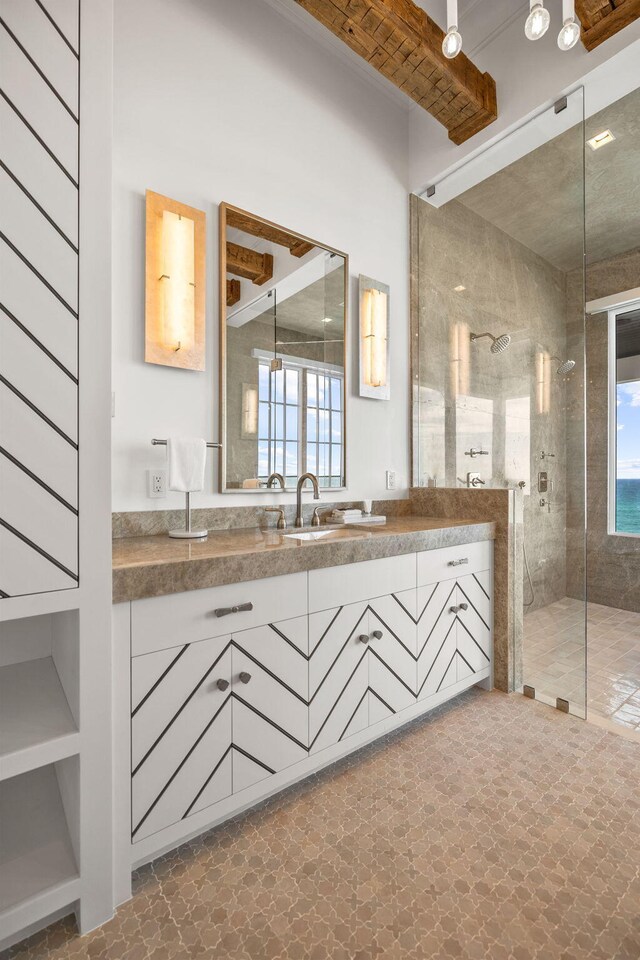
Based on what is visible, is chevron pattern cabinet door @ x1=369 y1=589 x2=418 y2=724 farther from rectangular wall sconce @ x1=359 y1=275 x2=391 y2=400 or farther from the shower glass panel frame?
rectangular wall sconce @ x1=359 y1=275 x2=391 y2=400

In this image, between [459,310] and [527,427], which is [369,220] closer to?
[459,310]

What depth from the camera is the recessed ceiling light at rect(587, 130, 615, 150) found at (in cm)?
251

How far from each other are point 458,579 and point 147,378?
1.67 meters

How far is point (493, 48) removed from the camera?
97.3 inches

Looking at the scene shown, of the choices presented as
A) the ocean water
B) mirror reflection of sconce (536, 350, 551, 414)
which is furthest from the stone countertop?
the ocean water

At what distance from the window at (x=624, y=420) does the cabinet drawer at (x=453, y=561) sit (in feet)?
6.38

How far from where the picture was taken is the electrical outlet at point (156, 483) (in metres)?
1.87

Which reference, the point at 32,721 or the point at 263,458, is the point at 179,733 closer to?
the point at 32,721

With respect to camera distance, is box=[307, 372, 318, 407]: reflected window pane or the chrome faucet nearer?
the chrome faucet

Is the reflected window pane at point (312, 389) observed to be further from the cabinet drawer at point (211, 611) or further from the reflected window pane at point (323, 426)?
the cabinet drawer at point (211, 611)

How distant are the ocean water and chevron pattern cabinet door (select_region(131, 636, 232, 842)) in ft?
11.6

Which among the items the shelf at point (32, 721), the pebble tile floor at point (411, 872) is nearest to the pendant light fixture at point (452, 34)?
the shelf at point (32, 721)

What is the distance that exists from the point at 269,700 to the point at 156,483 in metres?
0.93

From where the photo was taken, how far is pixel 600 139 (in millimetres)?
2551
